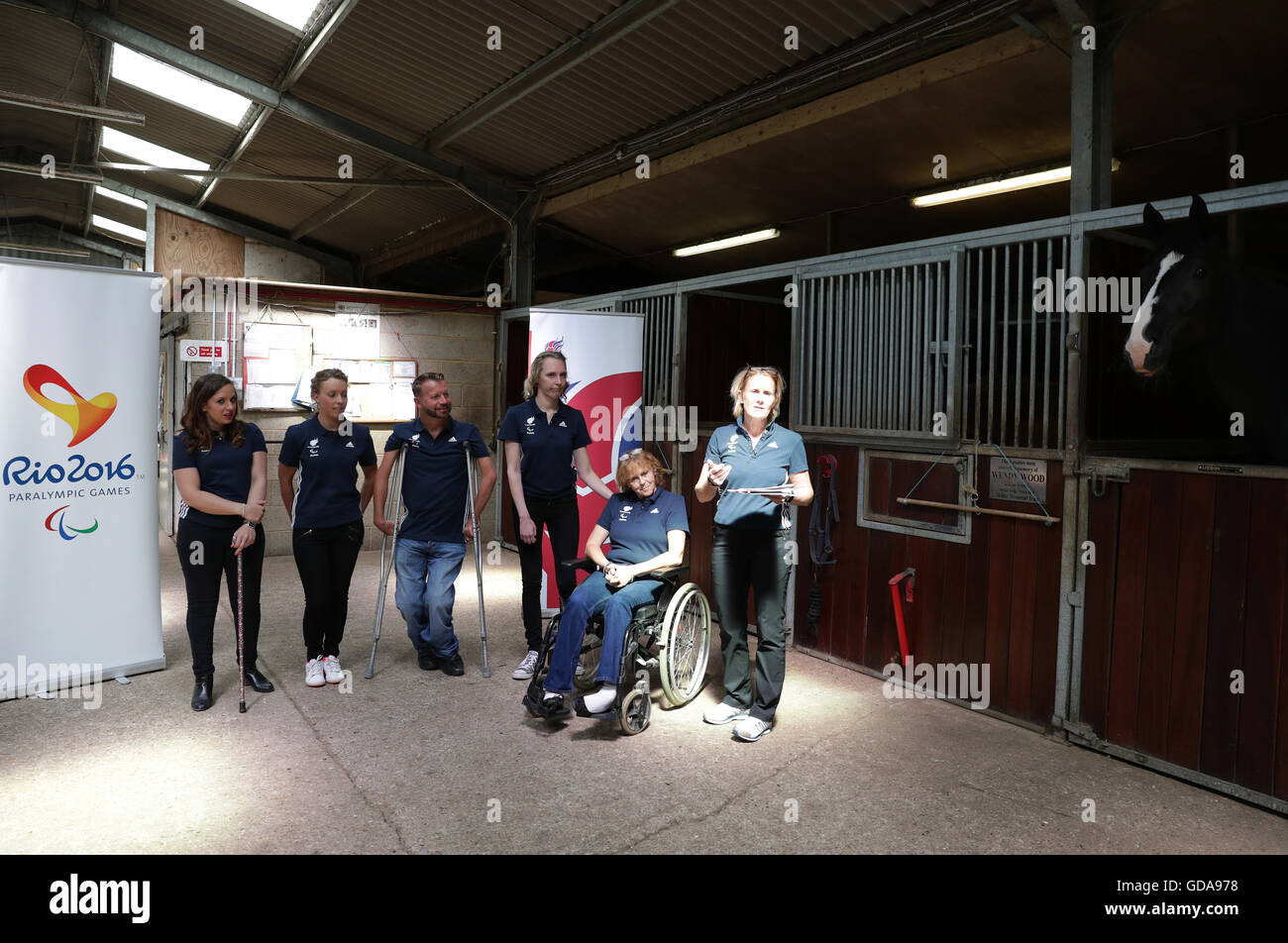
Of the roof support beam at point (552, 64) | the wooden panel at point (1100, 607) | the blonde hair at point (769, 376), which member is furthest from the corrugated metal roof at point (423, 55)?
the wooden panel at point (1100, 607)

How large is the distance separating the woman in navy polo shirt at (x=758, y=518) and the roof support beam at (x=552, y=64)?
2516 mm

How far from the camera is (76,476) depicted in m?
3.42

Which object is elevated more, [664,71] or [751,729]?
[664,71]

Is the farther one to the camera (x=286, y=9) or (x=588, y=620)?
(x=286, y=9)

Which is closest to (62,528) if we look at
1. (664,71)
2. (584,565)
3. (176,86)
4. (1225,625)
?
(584,565)

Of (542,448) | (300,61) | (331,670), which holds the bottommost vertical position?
(331,670)

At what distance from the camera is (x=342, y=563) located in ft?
11.4

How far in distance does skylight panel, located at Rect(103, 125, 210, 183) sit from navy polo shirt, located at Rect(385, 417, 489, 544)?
6314 mm

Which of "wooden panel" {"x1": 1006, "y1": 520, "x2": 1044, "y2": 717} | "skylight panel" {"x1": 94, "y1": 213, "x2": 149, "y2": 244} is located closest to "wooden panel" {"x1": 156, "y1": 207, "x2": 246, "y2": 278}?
"skylight panel" {"x1": 94, "y1": 213, "x2": 149, "y2": 244}

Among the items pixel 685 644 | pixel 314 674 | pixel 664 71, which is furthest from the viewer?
pixel 664 71

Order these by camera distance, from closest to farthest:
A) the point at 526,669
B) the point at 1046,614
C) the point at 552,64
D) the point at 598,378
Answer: the point at 1046,614 → the point at 526,669 → the point at 598,378 → the point at 552,64

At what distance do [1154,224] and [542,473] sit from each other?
8.11 ft

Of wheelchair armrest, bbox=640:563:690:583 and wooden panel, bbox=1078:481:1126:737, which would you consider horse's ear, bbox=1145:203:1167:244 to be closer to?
wooden panel, bbox=1078:481:1126:737

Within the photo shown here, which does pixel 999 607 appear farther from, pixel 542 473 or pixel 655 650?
pixel 542 473
